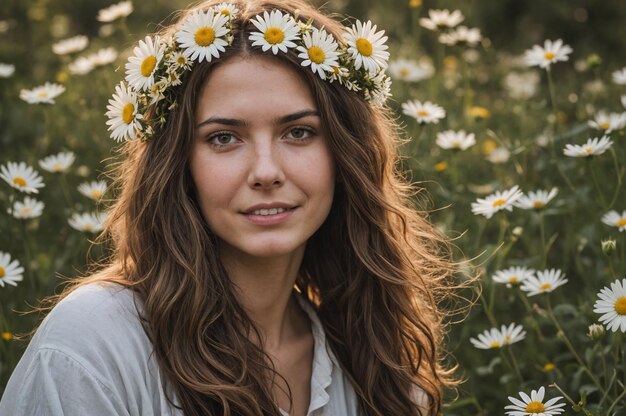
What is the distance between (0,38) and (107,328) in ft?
12.3

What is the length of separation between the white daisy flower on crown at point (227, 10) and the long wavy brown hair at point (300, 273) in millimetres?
22

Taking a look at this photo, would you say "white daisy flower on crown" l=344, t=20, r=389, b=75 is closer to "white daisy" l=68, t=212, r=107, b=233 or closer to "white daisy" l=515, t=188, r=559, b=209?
"white daisy" l=515, t=188, r=559, b=209

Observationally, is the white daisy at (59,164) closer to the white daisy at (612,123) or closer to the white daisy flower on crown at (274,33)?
the white daisy flower on crown at (274,33)

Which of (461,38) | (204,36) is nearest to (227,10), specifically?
(204,36)

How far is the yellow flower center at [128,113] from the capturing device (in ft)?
7.80

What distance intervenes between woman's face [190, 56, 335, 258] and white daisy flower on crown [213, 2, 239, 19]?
0.42 feet

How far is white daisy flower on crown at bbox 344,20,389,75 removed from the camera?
245 centimetres

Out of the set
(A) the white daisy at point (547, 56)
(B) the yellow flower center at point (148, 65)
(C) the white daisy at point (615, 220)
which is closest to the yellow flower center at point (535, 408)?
(C) the white daisy at point (615, 220)

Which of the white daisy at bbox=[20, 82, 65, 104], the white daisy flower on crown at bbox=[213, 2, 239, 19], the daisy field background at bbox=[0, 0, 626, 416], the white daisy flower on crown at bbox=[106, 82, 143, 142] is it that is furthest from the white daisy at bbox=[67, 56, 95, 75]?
the white daisy flower on crown at bbox=[213, 2, 239, 19]

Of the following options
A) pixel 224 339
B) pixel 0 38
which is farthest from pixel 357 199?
pixel 0 38

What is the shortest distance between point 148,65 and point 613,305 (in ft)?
4.09

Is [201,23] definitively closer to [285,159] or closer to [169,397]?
[285,159]

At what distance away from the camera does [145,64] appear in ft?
7.75

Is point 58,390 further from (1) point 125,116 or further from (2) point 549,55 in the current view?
(2) point 549,55
